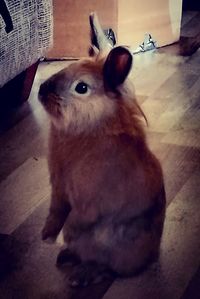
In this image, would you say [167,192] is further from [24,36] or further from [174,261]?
[24,36]

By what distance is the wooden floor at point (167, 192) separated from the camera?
4.41 ft

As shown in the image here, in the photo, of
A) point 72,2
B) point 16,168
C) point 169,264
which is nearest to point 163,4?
point 72,2

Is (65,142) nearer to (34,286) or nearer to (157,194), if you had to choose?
(157,194)

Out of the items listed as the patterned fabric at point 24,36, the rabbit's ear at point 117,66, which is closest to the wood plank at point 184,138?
the patterned fabric at point 24,36

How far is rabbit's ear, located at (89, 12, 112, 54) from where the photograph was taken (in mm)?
1326

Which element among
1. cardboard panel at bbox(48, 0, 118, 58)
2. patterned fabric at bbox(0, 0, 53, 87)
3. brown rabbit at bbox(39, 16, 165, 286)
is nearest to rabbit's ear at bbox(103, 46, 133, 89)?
brown rabbit at bbox(39, 16, 165, 286)

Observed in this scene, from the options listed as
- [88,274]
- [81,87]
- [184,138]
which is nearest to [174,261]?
[88,274]

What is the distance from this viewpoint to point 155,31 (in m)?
3.07

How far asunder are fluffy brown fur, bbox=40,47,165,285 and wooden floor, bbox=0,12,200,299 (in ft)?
0.49

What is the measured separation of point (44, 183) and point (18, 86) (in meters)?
0.75

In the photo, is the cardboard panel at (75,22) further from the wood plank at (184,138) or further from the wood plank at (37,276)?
the wood plank at (37,276)

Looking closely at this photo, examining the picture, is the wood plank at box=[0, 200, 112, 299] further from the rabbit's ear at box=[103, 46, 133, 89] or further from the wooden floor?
the rabbit's ear at box=[103, 46, 133, 89]

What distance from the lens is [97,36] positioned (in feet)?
4.44

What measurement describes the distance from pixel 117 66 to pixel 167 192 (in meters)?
0.67
